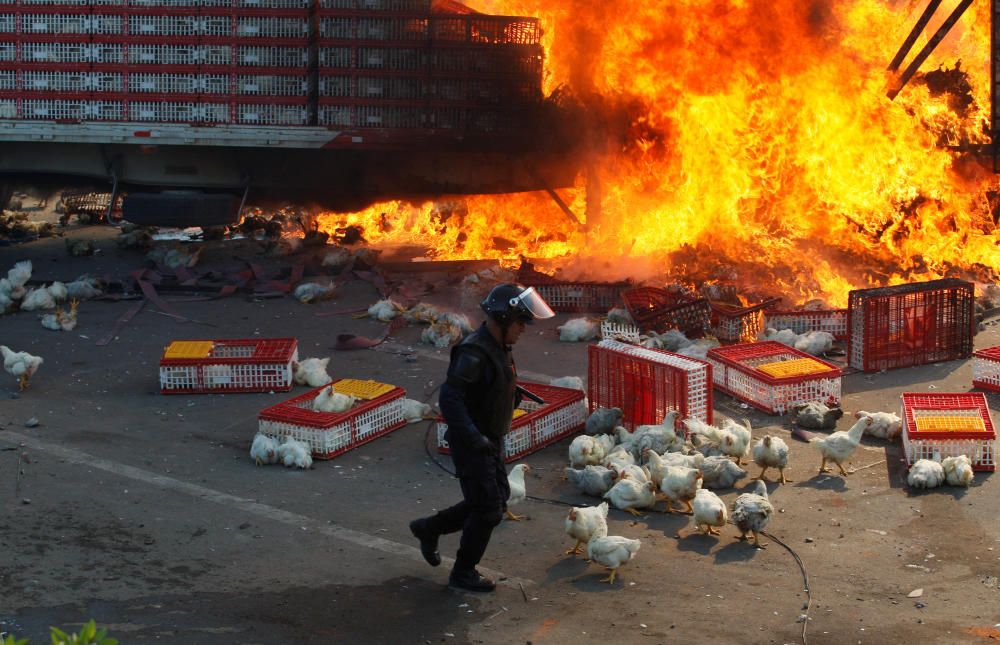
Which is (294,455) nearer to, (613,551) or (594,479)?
(594,479)

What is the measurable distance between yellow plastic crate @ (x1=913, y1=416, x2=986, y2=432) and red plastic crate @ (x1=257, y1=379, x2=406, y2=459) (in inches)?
171

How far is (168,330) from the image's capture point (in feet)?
46.3

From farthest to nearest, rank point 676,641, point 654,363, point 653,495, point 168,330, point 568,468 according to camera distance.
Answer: point 168,330
point 654,363
point 568,468
point 653,495
point 676,641

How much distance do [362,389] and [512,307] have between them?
3905 mm

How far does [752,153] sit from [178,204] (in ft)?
26.0

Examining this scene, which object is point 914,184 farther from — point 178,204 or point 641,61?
point 178,204

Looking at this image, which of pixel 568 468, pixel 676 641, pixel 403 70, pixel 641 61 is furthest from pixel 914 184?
pixel 676 641

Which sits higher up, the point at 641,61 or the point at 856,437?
the point at 641,61

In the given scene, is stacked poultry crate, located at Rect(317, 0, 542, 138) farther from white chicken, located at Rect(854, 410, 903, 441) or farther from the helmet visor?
the helmet visor

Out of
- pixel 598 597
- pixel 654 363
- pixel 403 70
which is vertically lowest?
pixel 598 597

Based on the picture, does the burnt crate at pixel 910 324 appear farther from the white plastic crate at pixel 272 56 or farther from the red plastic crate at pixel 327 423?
the white plastic crate at pixel 272 56

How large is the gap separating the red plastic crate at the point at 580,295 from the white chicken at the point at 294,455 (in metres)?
6.19

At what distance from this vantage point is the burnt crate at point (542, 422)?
962 cm

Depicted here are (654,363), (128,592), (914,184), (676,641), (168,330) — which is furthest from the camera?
→ (914,184)
